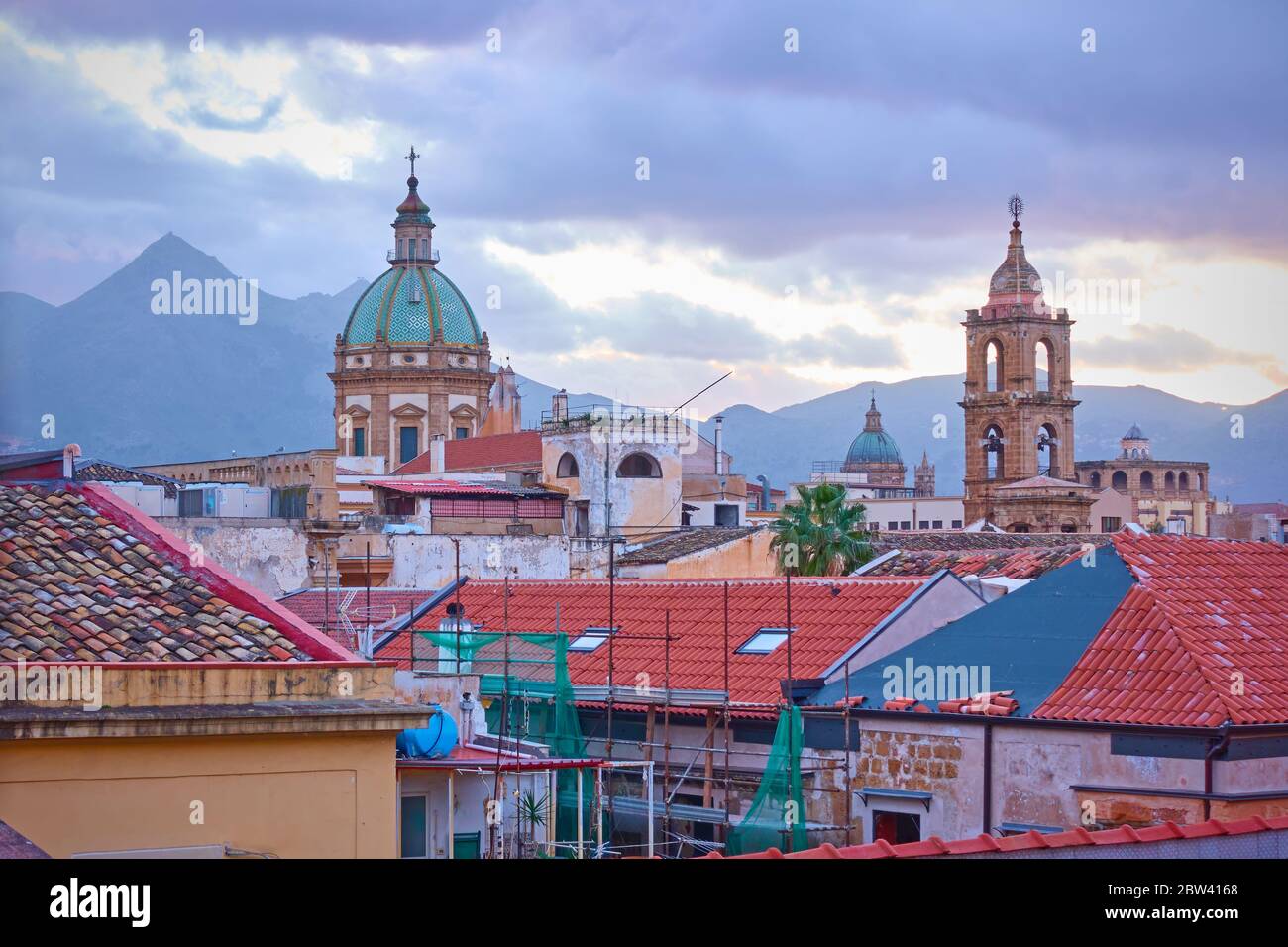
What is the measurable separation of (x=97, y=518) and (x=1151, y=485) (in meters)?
110

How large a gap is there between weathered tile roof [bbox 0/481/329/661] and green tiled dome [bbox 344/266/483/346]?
68.9 metres

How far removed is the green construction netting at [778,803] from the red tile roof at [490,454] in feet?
122

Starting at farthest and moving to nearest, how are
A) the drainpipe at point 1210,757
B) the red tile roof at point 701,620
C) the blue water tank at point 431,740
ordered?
the red tile roof at point 701,620, the drainpipe at point 1210,757, the blue water tank at point 431,740

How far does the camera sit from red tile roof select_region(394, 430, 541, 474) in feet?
198

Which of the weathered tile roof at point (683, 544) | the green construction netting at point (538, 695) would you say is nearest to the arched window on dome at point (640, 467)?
the weathered tile roof at point (683, 544)

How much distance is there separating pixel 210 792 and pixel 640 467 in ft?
133

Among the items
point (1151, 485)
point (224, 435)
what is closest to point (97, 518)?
point (1151, 485)

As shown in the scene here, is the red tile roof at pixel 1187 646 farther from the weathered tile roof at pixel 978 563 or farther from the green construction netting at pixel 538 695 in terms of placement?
the weathered tile roof at pixel 978 563

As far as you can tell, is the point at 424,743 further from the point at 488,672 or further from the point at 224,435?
the point at 224,435

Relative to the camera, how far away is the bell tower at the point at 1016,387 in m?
88.9

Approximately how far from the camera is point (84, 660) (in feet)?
38.1

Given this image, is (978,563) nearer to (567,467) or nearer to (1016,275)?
(567,467)

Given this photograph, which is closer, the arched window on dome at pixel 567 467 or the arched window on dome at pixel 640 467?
the arched window on dome at pixel 640 467
